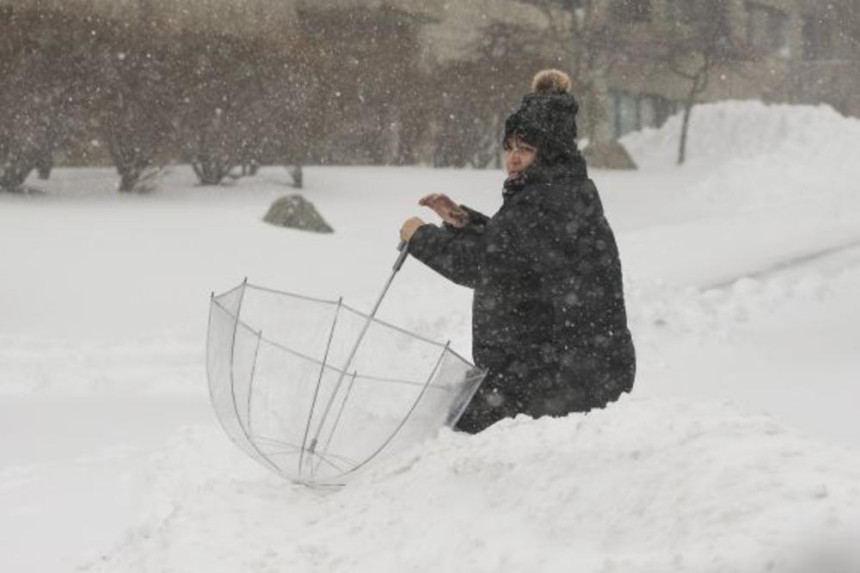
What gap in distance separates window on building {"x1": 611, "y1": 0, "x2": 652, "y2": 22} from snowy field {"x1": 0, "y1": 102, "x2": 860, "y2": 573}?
3.77 metres

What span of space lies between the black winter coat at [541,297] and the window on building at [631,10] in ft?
78.9

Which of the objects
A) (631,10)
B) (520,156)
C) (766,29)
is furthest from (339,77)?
(766,29)

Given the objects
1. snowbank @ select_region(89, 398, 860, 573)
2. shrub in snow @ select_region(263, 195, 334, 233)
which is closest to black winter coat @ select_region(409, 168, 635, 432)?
snowbank @ select_region(89, 398, 860, 573)

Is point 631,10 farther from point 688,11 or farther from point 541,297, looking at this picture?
point 541,297

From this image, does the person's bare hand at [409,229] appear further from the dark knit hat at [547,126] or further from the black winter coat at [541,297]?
the dark knit hat at [547,126]

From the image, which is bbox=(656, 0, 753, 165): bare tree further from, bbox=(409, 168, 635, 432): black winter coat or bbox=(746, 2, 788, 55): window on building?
bbox=(409, 168, 635, 432): black winter coat

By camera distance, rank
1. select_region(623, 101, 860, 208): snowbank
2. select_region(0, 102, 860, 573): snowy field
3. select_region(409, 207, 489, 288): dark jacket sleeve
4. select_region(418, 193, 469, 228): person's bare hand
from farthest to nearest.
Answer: select_region(623, 101, 860, 208): snowbank < select_region(418, 193, 469, 228): person's bare hand < select_region(409, 207, 489, 288): dark jacket sleeve < select_region(0, 102, 860, 573): snowy field

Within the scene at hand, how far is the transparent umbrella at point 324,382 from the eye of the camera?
140 inches

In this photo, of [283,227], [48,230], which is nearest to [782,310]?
[283,227]

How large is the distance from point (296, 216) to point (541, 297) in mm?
11015

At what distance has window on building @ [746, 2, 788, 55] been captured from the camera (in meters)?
33.1

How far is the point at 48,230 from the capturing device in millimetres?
12844

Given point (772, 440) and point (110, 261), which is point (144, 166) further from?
point (772, 440)

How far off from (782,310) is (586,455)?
9296 mm
